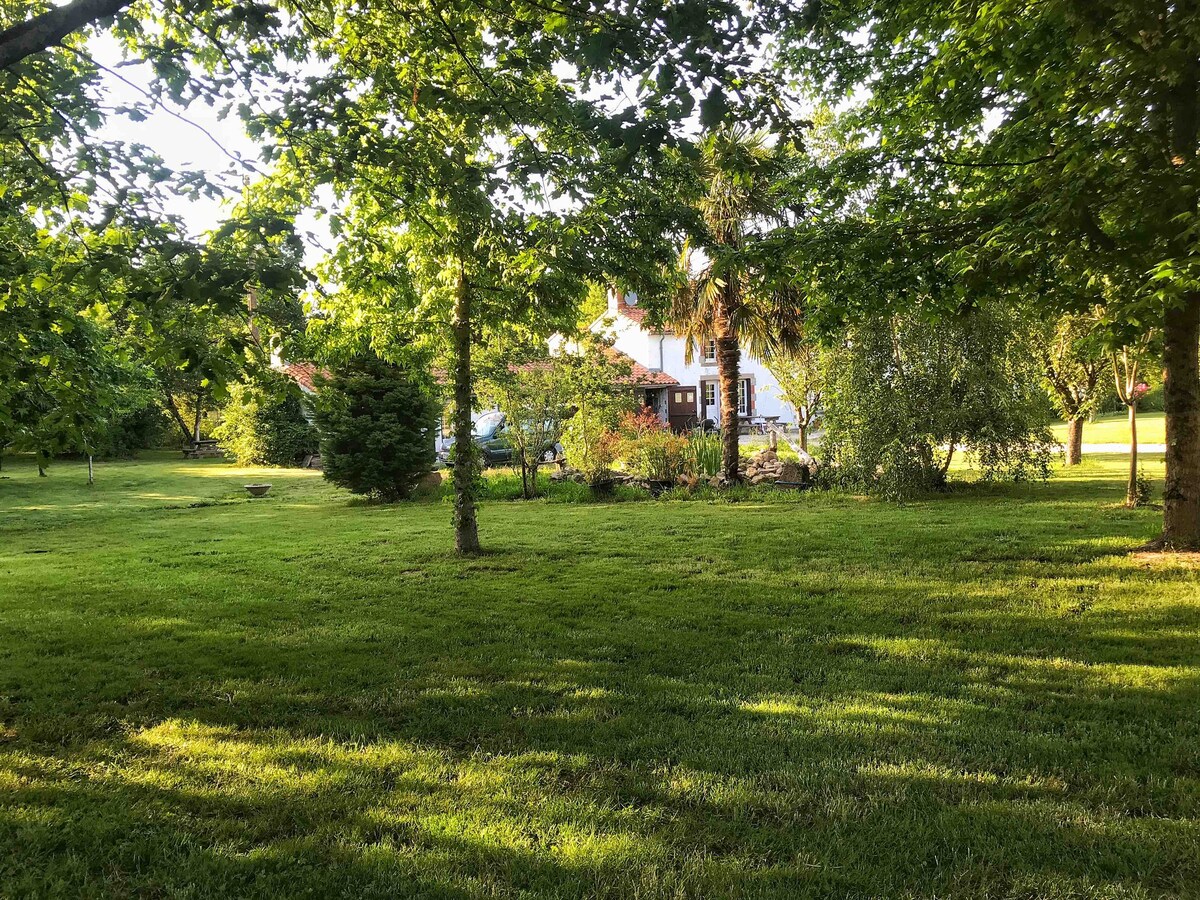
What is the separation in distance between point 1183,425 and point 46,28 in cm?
1043

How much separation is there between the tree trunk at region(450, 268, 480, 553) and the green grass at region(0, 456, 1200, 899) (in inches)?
38.8

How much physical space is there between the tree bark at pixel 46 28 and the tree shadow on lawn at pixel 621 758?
3579 millimetres

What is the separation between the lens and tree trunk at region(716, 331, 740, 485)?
16.7m

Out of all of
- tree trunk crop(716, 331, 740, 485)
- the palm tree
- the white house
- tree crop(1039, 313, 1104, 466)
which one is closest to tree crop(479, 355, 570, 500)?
the palm tree

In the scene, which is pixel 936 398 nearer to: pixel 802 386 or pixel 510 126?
pixel 802 386

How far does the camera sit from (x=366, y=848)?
3.01 metres

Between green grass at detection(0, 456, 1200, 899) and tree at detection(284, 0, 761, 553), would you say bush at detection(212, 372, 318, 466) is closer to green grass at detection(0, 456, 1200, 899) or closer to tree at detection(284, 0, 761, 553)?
green grass at detection(0, 456, 1200, 899)

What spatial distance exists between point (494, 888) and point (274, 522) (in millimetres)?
13123

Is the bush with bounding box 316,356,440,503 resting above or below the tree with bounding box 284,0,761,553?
below

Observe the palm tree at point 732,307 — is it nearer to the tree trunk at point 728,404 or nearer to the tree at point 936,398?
the tree trunk at point 728,404

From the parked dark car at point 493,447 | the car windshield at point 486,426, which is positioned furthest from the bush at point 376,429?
the car windshield at point 486,426

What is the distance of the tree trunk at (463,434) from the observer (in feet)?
31.4

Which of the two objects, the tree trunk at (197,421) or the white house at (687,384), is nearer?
the white house at (687,384)

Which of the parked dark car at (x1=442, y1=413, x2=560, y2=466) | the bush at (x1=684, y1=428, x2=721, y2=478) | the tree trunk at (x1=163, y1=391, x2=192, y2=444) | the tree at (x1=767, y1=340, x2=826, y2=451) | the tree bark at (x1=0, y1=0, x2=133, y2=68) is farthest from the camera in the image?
the tree trunk at (x1=163, y1=391, x2=192, y2=444)
